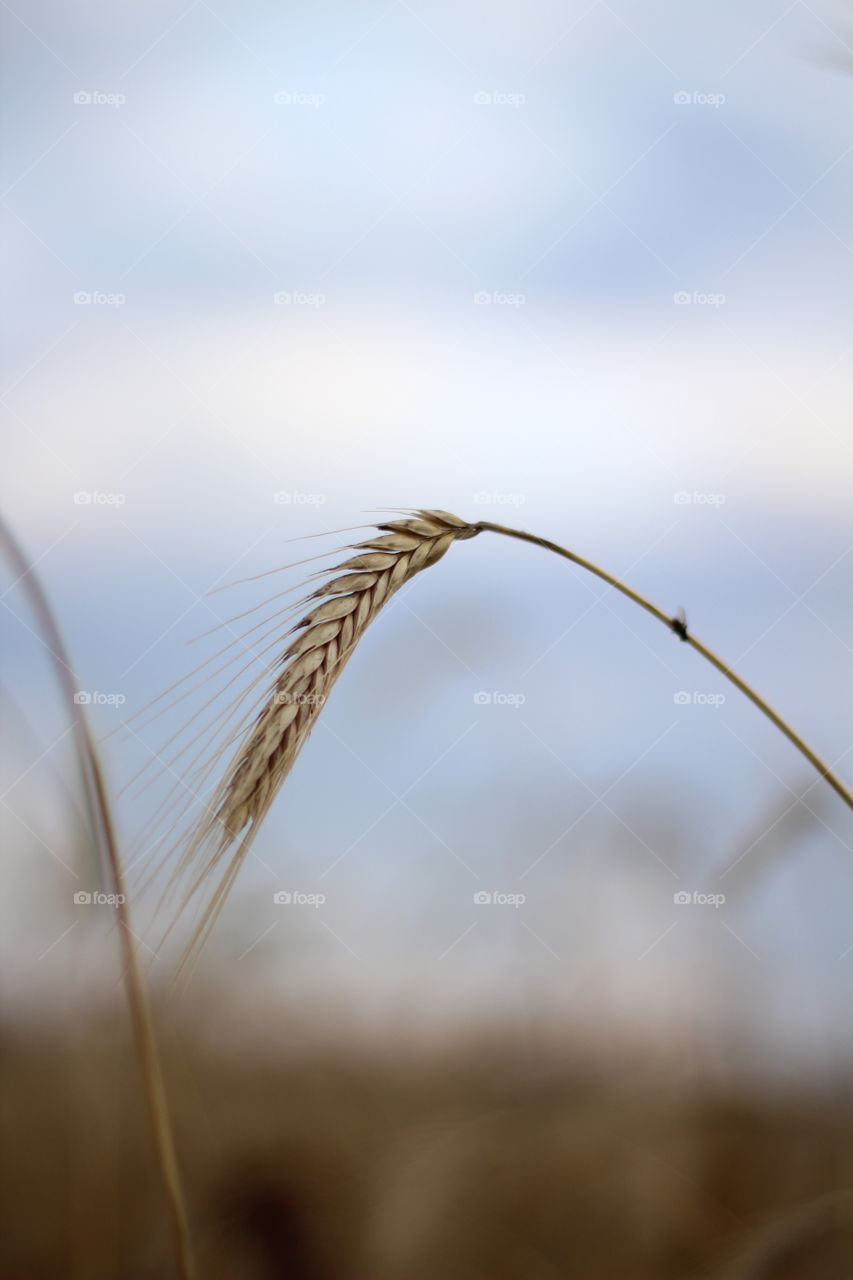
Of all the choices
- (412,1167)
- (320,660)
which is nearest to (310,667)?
(320,660)

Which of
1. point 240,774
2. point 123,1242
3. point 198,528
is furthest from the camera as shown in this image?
point 198,528

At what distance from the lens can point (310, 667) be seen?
3.23ft

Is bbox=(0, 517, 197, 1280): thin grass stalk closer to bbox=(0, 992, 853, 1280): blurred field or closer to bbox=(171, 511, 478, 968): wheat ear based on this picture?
bbox=(0, 992, 853, 1280): blurred field

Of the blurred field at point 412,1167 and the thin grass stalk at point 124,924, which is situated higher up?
Result: the thin grass stalk at point 124,924

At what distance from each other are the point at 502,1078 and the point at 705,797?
0.46m

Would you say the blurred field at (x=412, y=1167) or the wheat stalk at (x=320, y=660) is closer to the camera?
the wheat stalk at (x=320, y=660)

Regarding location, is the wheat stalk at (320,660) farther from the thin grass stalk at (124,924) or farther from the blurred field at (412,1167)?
the blurred field at (412,1167)

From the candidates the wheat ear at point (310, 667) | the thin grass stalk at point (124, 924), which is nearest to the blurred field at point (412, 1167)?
the thin grass stalk at point (124, 924)

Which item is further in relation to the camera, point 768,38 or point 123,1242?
point 768,38

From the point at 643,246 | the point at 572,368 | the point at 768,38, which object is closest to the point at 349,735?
the point at 572,368

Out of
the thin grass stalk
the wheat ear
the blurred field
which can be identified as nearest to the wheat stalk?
the wheat ear

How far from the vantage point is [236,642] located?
48.7 inches

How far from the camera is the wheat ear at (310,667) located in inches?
38.7

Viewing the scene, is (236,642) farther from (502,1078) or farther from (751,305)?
(751,305)
